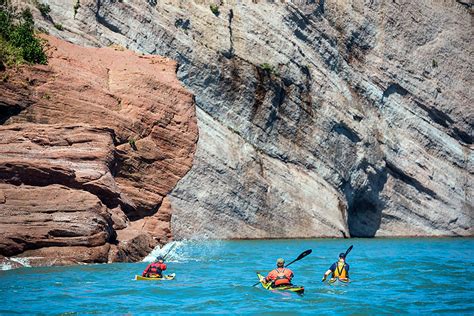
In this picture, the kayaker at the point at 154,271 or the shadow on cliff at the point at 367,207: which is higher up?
the shadow on cliff at the point at 367,207

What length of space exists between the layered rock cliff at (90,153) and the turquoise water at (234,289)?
1.32 metres

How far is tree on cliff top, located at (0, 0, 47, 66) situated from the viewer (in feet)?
115

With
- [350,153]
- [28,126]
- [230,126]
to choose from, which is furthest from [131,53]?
[350,153]

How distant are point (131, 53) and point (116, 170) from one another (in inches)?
437

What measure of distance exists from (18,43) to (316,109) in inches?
865

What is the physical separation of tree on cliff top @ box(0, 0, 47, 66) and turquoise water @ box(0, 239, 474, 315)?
11533 millimetres

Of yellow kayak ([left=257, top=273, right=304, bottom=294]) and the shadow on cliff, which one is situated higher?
the shadow on cliff

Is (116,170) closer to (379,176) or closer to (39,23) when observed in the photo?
(39,23)

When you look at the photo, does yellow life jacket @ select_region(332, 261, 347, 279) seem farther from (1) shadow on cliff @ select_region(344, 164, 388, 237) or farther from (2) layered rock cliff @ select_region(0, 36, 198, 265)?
(1) shadow on cliff @ select_region(344, 164, 388, 237)

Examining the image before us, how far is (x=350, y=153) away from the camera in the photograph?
52219 millimetres

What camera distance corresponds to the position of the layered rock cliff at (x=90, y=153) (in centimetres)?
2631

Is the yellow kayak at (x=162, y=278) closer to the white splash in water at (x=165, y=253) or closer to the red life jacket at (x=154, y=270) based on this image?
the red life jacket at (x=154, y=270)

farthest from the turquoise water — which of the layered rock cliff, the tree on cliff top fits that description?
the tree on cliff top

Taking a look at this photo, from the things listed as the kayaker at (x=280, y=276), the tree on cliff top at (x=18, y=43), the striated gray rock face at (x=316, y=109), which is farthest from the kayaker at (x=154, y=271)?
the striated gray rock face at (x=316, y=109)
